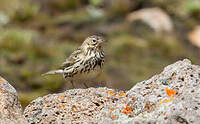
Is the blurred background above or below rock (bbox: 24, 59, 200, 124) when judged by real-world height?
above

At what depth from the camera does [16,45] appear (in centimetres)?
2459

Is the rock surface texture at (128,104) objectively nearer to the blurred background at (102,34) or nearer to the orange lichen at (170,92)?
the orange lichen at (170,92)

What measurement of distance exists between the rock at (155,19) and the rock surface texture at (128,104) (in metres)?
21.2

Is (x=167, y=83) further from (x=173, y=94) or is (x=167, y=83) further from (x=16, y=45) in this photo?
(x=16, y=45)

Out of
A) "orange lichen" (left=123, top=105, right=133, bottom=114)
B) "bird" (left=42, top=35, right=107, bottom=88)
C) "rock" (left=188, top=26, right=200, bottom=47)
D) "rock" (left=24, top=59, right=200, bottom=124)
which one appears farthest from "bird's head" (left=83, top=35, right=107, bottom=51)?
"rock" (left=188, top=26, right=200, bottom=47)

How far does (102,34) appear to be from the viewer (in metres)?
25.7

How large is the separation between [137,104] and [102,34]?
20037 millimetres

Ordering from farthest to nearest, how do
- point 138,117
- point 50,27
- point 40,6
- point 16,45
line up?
point 40,6 < point 50,27 < point 16,45 < point 138,117

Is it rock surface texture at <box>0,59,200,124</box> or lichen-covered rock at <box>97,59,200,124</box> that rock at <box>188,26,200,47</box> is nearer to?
rock surface texture at <box>0,59,200,124</box>

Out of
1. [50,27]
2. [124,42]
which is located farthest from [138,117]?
[50,27]

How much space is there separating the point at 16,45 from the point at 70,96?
1844cm

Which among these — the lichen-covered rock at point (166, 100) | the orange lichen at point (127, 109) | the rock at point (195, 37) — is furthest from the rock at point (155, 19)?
the orange lichen at point (127, 109)

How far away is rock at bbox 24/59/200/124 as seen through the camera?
17.2 feet

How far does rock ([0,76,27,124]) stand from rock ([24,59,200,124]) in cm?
31
